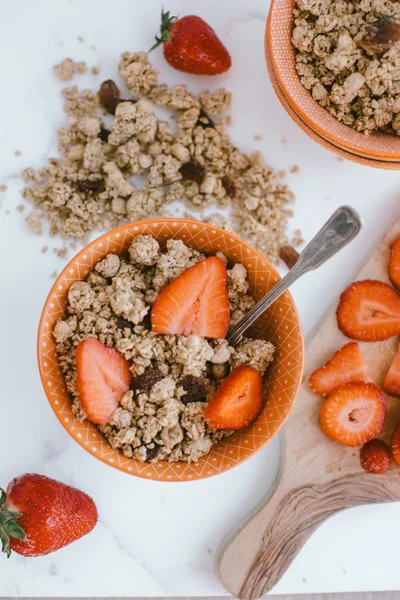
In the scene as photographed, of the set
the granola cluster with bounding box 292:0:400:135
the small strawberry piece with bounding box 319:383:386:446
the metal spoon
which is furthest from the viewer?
the small strawberry piece with bounding box 319:383:386:446

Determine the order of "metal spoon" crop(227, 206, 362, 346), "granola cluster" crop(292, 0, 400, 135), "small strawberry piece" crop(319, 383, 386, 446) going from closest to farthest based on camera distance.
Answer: "metal spoon" crop(227, 206, 362, 346)
"granola cluster" crop(292, 0, 400, 135)
"small strawberry piece" crop(319, 383, 386, 446)

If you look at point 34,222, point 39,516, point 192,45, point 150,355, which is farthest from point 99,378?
point 192,45

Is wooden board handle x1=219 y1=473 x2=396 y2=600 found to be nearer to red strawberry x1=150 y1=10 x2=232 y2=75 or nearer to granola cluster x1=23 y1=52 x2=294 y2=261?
granola cluster x1=23 y1=52 x2=294 y2=261

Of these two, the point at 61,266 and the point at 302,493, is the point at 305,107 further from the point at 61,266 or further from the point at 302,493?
the point at 302,493

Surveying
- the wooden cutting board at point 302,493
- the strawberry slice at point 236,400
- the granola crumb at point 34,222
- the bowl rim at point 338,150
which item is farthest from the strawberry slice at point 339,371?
the granola crumb at point 34,222

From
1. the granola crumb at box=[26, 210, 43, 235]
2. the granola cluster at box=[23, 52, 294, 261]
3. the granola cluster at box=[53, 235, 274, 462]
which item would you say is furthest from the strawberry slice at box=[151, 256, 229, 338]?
the granola crumb at box=[26, 210, 43, 235]

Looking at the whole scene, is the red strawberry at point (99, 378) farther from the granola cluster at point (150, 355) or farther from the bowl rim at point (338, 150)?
the bowl rim at point (338, 150)
